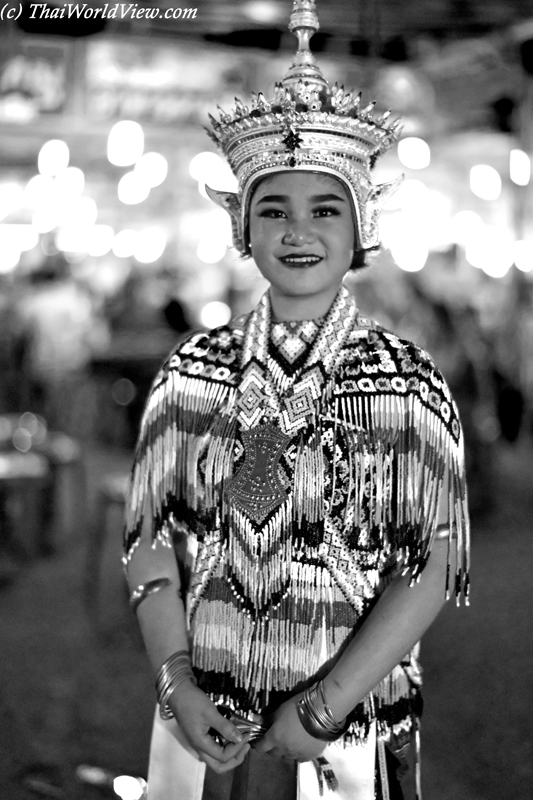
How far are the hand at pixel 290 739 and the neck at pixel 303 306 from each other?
60cm

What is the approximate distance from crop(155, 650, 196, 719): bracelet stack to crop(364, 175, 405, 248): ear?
74 cm

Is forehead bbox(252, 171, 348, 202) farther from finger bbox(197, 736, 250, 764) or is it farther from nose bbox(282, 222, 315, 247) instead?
finger bbox(197, 736, 250, 764)

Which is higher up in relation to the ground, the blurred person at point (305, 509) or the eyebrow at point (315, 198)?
the eyebrow at point (315, 198)

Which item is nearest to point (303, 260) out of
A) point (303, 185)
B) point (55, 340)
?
point (303, 185)

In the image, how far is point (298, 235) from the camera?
1.32 metres

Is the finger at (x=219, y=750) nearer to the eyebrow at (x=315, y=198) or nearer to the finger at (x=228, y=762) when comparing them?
the finger at (x=228, y=762)

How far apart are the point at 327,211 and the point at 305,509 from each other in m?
0.48

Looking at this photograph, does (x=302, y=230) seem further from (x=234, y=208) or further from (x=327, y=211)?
(x=234, y=208)

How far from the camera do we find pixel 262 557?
1.32 meters

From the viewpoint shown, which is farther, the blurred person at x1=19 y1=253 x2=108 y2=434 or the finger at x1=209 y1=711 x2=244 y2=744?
the blurred person at x1=19 y1=253 x2=108 y2=434

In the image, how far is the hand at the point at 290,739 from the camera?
1.25 meters

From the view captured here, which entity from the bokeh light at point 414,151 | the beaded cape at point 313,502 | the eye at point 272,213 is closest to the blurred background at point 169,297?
the bokeh light at point 414,151

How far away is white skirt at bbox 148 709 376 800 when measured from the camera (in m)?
1.31

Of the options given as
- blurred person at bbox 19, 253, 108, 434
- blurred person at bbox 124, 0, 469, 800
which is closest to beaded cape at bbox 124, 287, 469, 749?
blurred person at bbox 124, 0, 469, 800
